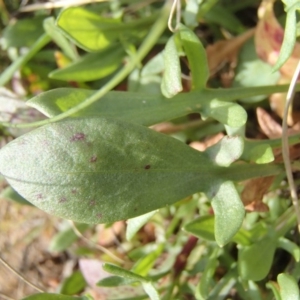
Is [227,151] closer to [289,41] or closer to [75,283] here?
[289,41]

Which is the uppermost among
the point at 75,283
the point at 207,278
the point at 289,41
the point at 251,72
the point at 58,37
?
the point at 289,41

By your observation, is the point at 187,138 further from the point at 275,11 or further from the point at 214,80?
the point at 275,11

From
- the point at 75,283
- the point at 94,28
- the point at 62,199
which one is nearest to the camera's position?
the point at 62,199

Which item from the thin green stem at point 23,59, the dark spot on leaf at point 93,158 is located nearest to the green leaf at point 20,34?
the thin green stem at point 23,59

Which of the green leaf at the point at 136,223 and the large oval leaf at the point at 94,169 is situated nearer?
the large oval leaf at the point at 94,169

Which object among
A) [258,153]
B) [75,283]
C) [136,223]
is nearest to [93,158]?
[136,223]

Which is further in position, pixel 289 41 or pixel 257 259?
pixel 257 259

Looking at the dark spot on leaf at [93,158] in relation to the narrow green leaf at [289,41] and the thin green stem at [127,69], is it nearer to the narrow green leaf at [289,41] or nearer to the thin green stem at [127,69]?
the thin green stem at [127,69]
